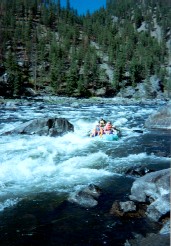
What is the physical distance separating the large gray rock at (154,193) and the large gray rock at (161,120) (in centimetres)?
1395

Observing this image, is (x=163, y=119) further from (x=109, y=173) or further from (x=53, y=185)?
(x=53, y=185)

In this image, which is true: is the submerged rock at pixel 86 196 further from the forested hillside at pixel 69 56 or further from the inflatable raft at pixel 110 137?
the forested hillside at pixel 69 56

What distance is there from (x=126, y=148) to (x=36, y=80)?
5863cm

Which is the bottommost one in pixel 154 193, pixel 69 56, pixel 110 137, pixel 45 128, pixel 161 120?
pixel 154 193

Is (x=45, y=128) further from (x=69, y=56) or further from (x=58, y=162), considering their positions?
(x=69, y=56)

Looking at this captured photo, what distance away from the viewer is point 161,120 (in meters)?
23.7

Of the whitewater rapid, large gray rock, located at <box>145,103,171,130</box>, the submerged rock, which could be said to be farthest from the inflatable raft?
the submerged rock

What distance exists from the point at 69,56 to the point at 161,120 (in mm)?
70192

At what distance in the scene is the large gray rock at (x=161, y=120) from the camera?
908 inches

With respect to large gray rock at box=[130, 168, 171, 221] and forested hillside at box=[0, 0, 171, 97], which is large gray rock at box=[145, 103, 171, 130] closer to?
large gray rock at box=[130, 168, 171, 221]

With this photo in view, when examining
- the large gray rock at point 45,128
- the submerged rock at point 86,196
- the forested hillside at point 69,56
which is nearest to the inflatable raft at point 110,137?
the large gray rock at point 45,128

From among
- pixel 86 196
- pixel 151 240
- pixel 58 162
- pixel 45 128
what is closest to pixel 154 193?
pixel 86 196

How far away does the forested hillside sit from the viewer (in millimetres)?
67500

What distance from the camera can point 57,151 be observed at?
15953mm
